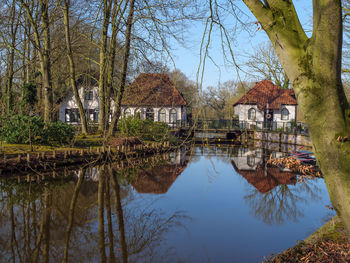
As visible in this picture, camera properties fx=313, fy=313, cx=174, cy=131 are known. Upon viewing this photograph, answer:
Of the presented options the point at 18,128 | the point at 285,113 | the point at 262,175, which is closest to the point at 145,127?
the point at 18,128

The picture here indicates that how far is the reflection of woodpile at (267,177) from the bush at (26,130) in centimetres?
939

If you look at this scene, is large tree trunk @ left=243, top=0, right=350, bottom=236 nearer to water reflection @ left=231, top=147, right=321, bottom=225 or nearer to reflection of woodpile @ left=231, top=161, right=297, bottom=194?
water reflection @ left=231, top=147, right=321, bottom=225

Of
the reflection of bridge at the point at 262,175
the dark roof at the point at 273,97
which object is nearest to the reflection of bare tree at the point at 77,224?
the reflection of bridge at the point at 262,175

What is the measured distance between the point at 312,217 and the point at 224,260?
148 inches

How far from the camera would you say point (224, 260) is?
5559 mm

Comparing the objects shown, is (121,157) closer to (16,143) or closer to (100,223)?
(16,143)

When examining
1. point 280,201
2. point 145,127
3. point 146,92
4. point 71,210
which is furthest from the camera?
point 145,127

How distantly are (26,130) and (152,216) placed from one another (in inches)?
351

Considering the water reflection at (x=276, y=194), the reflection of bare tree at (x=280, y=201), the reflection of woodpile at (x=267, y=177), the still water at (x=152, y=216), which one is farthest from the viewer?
the reflection of woodpile at (x=267, y=177)

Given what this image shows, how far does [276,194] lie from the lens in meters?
10.4

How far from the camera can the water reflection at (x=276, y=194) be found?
8.45 metres

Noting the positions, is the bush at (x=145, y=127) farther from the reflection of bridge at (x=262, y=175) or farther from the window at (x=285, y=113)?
the window at (x=285, y=113)

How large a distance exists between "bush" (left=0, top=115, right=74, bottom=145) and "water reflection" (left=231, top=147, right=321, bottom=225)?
30.9ft

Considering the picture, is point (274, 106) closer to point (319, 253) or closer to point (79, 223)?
point (79, 223)
